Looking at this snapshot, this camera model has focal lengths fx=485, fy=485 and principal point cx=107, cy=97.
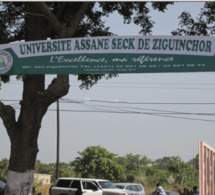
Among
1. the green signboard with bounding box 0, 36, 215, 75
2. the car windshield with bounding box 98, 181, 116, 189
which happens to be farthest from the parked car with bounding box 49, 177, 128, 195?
the green signboard with bounding box 0, 36, 215, 75

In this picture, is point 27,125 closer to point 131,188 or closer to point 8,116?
point 8,116

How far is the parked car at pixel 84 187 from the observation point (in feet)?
89.8

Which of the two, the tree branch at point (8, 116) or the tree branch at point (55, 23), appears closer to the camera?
the tree branch at point (55, 23)

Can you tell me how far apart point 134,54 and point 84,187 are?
13.9m

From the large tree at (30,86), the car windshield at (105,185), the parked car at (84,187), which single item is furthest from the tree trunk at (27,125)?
the car windshield at (105,185)

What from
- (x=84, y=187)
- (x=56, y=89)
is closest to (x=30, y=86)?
(x=56, y=89)

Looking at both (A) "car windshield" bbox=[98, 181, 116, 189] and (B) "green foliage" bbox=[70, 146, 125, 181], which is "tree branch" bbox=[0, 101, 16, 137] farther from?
(B) "green foliage" bbox=[70, 146, 125, 181]

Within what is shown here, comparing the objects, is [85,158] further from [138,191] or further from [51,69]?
[51,69]

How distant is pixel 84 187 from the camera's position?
27812mm

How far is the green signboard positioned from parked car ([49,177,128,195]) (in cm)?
1267

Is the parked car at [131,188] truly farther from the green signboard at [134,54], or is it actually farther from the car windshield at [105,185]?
the green signboard at [134,54]

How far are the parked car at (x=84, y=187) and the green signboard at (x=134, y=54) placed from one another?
12670 millimetres

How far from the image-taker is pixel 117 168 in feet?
236

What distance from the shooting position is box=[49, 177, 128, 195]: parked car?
27375 mm
